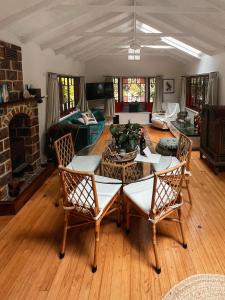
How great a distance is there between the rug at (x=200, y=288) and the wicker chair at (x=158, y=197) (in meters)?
0.23

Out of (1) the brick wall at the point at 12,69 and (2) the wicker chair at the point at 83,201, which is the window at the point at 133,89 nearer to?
(1) the brick wall at the point at 12,69

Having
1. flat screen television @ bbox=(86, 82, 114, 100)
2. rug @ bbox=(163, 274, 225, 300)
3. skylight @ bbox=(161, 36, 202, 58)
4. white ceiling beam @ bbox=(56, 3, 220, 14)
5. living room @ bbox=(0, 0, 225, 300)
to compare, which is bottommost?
rug @ bbox=(163, 274, 225, 300)

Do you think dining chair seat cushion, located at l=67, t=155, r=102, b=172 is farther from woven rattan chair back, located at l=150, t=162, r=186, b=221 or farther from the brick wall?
the brick wall

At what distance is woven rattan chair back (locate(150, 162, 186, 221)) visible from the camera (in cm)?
218

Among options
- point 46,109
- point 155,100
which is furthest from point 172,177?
point 155,100

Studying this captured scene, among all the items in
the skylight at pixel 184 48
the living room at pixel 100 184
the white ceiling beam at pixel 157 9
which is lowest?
the living room at pixel 100 184

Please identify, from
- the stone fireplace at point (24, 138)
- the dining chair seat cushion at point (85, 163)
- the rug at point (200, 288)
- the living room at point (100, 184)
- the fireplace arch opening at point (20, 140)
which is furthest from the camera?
the fireplace arch opening at point (20, 140)

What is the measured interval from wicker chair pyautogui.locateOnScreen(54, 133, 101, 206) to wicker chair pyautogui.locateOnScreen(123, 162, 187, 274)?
31.4 inches

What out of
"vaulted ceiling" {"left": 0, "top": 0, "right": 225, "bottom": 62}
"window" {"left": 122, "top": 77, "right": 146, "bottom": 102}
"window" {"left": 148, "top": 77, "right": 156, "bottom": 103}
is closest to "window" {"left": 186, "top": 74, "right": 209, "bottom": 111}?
"vaulted ceiling" {"left": 0, "top": 0, "right": 225, "bottom": 62}

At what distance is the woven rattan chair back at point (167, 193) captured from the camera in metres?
2.18

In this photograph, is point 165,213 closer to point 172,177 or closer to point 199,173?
point 172,177

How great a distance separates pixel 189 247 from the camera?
2502 millimetres

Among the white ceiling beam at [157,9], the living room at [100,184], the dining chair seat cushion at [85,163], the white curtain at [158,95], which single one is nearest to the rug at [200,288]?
the living room at [100,184]

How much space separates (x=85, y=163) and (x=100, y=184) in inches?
29.7
